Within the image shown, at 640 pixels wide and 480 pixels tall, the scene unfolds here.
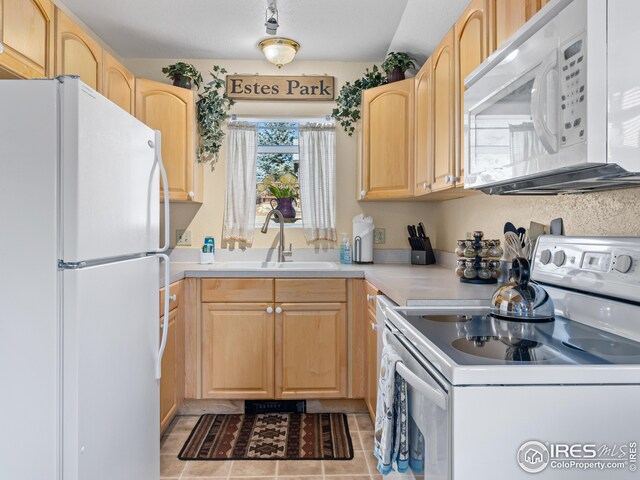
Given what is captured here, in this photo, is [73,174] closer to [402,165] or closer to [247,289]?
[247,289]

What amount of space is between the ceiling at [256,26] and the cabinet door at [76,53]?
46 centimetres

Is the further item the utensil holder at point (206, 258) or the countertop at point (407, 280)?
the utensil holder at point (206, 258)

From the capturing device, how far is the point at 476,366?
878 mm

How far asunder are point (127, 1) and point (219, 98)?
0.85m

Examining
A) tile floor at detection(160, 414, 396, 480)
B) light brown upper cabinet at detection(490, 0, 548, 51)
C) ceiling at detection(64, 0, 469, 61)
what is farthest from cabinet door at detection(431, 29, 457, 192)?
tile floor at detection(160, 414, 396, 480)

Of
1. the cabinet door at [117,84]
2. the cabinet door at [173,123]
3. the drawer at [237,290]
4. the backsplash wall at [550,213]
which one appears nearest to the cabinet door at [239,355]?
the drawer at [237,290]

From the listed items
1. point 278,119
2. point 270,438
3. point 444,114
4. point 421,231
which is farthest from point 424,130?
point 270,438

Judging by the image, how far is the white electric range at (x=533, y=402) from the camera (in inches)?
33.2

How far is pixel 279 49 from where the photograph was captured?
110 inches

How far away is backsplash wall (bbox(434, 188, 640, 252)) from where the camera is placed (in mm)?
1334

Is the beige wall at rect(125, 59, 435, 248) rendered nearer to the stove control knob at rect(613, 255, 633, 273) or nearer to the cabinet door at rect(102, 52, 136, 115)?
the cabinet door at rect(102, 52, 136, 115)

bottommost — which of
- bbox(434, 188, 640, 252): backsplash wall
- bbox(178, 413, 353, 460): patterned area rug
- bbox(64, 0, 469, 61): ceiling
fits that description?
bbox(178, 413, 353, 460): patterned area rug

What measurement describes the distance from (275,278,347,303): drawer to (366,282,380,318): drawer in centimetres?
22

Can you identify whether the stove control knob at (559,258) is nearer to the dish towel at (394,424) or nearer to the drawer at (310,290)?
the dish towel at (394,424)
